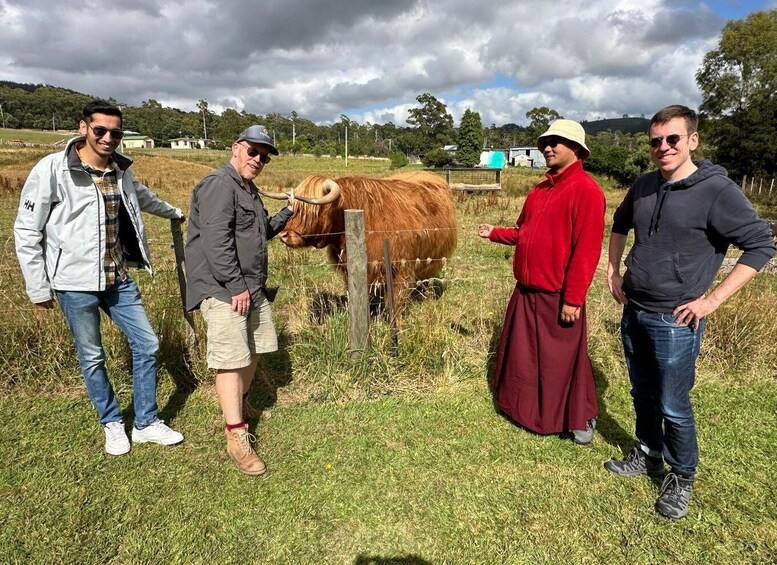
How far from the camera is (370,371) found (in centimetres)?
385

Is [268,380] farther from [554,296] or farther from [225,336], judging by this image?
[554,296]

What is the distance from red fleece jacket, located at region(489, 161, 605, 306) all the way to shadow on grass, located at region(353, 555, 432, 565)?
1.70 m

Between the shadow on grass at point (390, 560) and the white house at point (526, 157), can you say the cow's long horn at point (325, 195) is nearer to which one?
the shadow on grass at point (390, 560)

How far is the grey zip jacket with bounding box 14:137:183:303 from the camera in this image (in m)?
2.48

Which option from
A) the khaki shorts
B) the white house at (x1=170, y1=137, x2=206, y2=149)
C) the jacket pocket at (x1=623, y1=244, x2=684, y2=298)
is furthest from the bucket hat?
the white house at (x1=170, y1=137, x2=206, y2=149)

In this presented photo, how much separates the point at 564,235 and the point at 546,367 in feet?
A: 3.02

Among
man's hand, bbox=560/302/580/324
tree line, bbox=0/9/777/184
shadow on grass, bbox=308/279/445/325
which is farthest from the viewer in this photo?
tree line, bbox=0/9/777/184

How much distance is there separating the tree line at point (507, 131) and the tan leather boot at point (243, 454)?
2.85m

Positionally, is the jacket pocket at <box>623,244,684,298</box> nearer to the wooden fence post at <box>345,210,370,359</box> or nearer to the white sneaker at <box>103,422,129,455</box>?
the wooden fence post at <box>345,210,370,359</box>

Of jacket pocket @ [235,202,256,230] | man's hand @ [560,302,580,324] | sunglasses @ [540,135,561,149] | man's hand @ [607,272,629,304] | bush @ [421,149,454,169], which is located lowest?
man's hand @ [560,302,580,324]

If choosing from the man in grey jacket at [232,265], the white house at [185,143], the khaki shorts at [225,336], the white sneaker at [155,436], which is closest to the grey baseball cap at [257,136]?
the man in grey jacket at [232,265]

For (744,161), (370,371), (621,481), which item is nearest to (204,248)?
(370,371)

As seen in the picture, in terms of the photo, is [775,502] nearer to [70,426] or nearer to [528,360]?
[528,360]

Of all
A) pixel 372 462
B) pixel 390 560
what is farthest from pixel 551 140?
pixel 390 560
